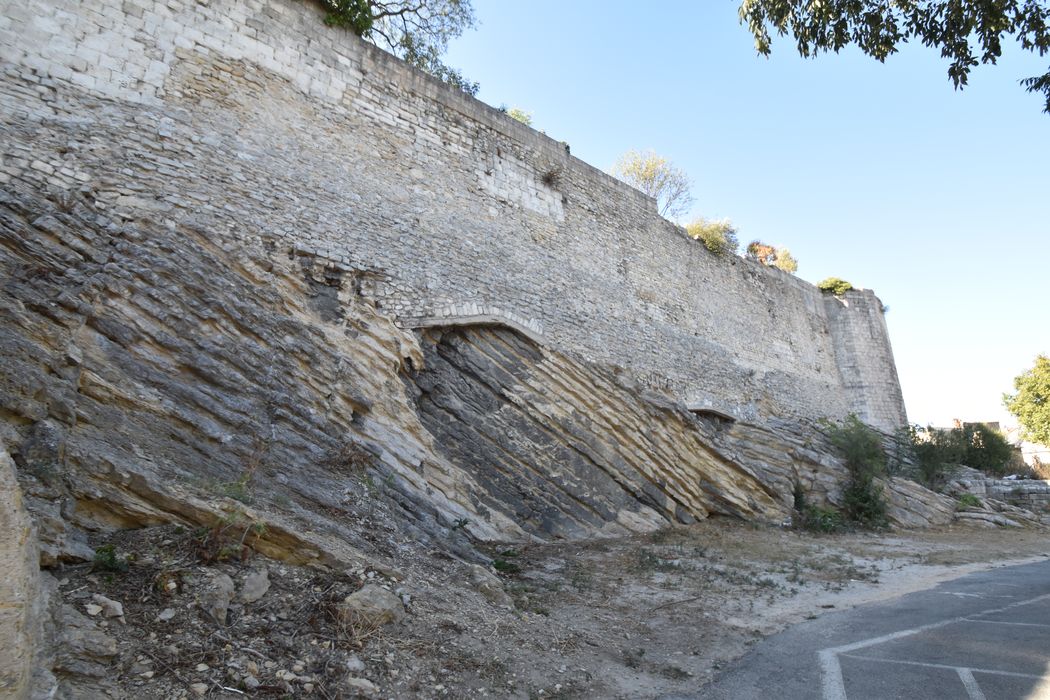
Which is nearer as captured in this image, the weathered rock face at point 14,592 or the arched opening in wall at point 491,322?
the weathered rock face at point 14,592

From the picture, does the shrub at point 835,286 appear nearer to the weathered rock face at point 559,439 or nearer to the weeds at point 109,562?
the weathered rock face at point 559,439

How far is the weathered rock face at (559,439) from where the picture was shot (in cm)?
825

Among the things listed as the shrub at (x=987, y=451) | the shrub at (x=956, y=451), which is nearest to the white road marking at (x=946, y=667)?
the shrub at (x=956, y=451)

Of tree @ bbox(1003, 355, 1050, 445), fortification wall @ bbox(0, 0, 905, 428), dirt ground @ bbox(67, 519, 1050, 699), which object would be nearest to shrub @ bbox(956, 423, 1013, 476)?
fortification wall @ bbox(0, 0, 905, 428)

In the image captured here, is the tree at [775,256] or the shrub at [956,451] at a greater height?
the tree at [775,256]

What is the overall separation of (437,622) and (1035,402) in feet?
108

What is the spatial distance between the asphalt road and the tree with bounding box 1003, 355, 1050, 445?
26768 mm

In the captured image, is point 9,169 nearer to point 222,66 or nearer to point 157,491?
point 222,66

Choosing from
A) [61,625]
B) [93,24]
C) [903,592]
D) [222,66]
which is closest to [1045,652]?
[903,592]

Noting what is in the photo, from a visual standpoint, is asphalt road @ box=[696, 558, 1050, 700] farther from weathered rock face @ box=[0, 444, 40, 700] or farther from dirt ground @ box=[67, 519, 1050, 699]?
weathered rock face @ box=[0, 444, 40, 700]

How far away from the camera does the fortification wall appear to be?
21.3 ft

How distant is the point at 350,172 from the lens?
8.49 m

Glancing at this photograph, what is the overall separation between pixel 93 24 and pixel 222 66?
135 centimetres

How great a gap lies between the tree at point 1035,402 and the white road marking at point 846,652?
88.3 ft
